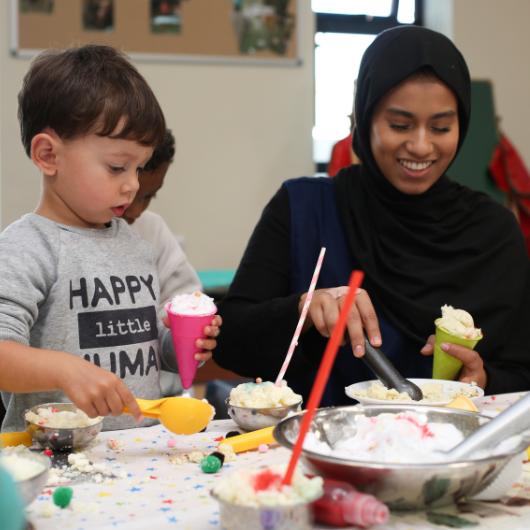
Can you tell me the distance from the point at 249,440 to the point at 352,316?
0.38 meters

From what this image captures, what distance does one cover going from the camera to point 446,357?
1.69 metres

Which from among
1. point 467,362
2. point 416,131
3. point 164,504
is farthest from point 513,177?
point 164,504

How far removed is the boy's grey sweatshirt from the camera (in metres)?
1.52

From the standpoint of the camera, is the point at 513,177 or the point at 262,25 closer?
the point at 262,25

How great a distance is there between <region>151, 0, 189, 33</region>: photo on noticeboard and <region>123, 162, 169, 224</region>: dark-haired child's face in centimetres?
205

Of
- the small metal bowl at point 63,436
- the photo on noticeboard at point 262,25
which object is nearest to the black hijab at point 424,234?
the small metal bowl at point 63,436

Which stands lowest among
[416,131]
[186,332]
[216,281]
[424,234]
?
[216,281]

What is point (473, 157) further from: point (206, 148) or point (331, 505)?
point (331, 505)

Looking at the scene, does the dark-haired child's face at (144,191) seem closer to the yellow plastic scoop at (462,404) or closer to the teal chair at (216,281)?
the teal chair at (216,281)

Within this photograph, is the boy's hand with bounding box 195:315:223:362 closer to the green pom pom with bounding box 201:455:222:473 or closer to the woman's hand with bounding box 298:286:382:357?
the woman's hand with bounding box 298:286:382:357

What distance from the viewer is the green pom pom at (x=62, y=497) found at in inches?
38.5

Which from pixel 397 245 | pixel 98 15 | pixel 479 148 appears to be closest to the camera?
pixel 397 245

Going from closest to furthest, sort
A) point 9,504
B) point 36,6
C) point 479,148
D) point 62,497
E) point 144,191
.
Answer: point 9,504, point 62,497, point 144,191, point 36,6, point 479,148

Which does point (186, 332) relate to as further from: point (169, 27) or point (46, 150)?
point (169, 27)
